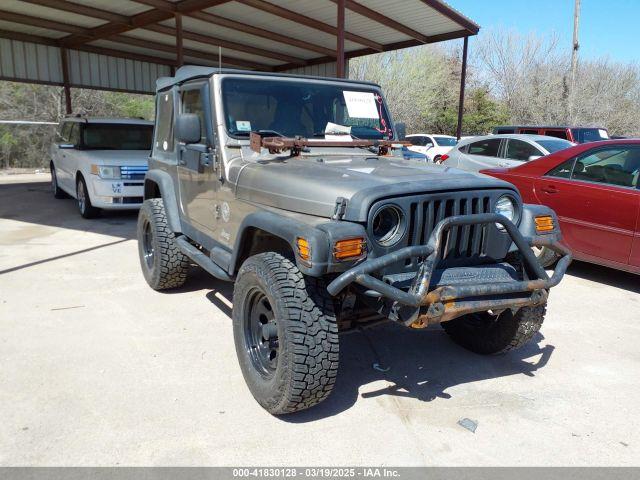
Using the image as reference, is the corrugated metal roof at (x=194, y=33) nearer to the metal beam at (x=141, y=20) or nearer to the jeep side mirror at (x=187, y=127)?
the metal beam at (x=141, y=20)

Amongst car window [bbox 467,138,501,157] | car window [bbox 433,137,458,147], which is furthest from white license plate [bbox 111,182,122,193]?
car window [bbox 433,137,458,147]

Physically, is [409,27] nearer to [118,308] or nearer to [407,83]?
[118,308]

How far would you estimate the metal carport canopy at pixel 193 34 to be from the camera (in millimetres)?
10664

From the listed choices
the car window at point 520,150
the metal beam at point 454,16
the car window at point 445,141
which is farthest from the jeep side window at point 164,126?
the car window at point 445,141

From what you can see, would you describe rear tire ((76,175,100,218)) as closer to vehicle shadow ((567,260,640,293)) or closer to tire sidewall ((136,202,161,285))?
tire sidewall ((136,202,161,285))

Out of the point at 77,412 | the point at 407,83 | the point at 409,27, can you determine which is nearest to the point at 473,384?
the point at 77,412

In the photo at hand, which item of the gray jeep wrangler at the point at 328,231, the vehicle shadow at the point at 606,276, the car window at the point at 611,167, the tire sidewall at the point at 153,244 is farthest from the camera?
the vehicle shadow at the point at 606,276

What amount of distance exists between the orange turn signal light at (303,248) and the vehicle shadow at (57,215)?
577 cm

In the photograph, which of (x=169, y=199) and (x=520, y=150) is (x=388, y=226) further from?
(x=520, y=150)

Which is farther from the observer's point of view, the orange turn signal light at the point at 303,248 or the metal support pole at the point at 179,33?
the metal support pole at the point at 179,33

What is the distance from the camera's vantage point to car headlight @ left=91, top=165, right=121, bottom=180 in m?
8.24

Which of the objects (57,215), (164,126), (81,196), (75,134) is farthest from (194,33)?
(164,126)

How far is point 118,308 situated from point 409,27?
1000cm

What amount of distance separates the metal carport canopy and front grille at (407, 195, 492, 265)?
288 inches
